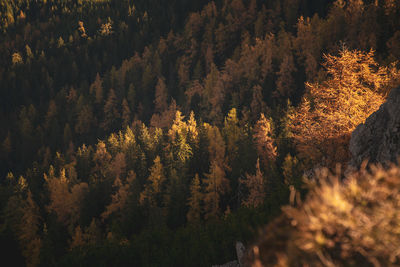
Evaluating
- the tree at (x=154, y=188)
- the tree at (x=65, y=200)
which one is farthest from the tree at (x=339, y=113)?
the tree at (x=65, y=200)

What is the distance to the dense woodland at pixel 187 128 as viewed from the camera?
1839 centimetres

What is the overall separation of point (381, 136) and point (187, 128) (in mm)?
46641

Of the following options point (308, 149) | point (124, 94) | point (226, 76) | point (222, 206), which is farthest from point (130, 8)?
point (308, 149)

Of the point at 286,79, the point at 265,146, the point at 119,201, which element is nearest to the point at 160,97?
the point at 286,79

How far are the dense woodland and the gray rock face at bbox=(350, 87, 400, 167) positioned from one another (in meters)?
1.91

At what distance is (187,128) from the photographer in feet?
182

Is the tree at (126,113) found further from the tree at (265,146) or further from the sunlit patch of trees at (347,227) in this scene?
the sunlit patch of trees at (347,227)

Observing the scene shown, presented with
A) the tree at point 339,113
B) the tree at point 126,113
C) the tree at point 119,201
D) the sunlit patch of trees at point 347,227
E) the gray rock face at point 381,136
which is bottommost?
the sunlit patch of trees at point 347,227

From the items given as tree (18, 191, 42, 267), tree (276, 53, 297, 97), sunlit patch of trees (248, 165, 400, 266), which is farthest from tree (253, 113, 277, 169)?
tree (18, 191, 42, 267)

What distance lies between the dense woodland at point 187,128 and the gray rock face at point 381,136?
6.26 feet

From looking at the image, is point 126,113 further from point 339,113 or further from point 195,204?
point 339,113

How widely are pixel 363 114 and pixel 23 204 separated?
5543 centimetres

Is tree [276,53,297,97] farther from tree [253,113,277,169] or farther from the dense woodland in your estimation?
tree [253,113,277,169]

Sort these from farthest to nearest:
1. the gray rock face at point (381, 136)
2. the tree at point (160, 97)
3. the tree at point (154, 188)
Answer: the tree at point (160, 97)
the tree at point (154, 188)
the gray rock face at point (381, 136)
